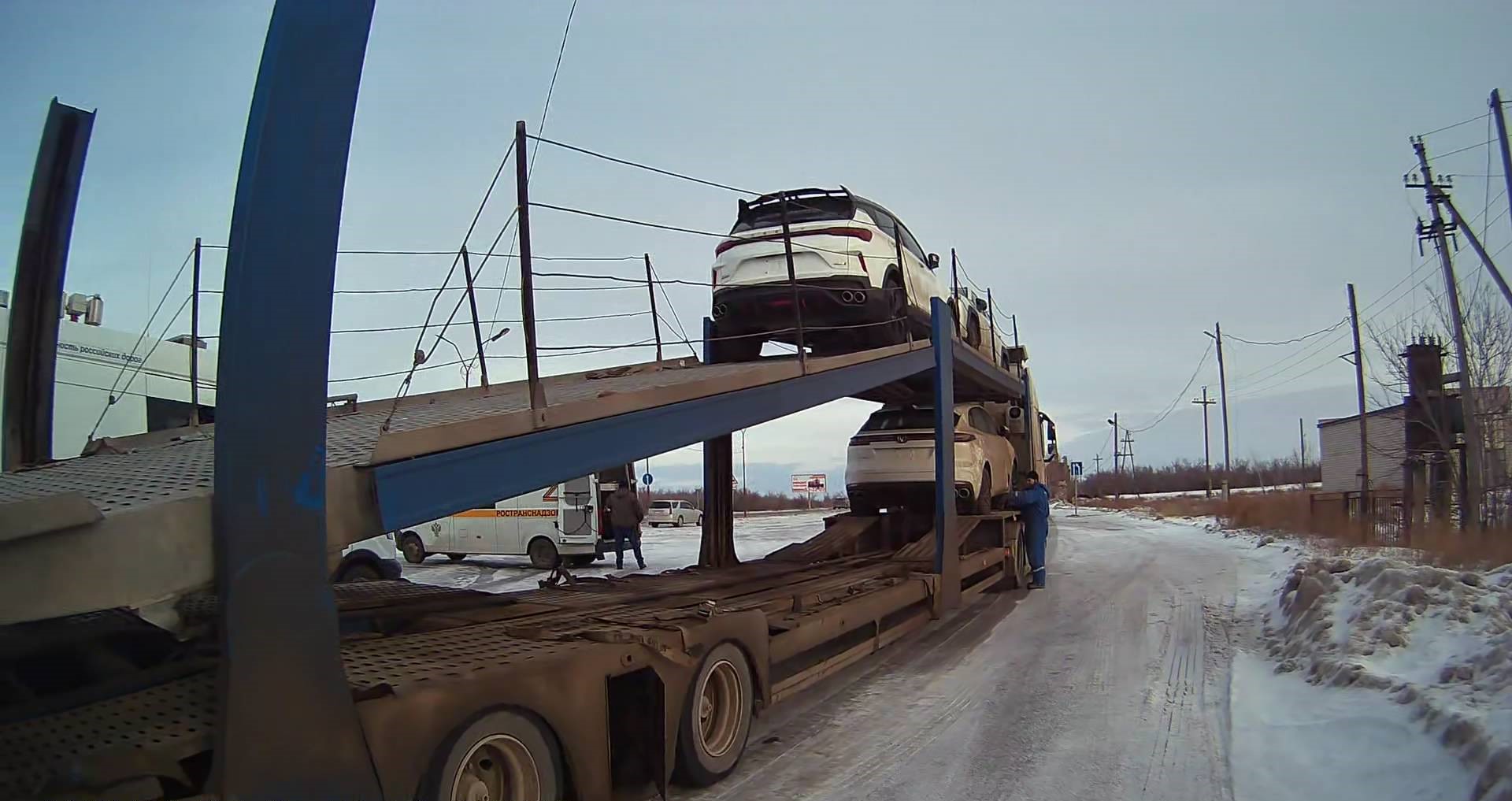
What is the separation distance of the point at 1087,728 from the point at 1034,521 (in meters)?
6.93

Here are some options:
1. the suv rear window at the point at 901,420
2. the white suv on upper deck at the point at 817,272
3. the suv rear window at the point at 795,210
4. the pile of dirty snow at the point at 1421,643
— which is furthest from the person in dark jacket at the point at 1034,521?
the suv rear window at the point at 795,210

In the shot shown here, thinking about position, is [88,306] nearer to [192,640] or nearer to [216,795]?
[192,640]

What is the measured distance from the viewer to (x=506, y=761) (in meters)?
3.48

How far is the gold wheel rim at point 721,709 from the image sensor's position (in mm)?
4750

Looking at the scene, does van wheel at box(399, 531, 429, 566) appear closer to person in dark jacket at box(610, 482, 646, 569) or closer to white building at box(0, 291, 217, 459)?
person in dark jacket at box(610, 482, 646, 569)

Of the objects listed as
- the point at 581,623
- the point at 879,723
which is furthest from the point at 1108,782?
the point at 581,623

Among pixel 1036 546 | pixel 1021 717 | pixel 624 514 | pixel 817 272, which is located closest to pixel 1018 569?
pixel 1036 546

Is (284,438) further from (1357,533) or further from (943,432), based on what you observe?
(1357,533)

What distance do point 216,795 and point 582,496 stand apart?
594 inches

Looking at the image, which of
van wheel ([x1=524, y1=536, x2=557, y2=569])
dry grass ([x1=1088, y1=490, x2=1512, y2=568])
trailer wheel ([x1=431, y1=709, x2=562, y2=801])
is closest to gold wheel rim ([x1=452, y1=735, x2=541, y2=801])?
trailer wheel ([x1=431, y1=709, x2=562, y2=801])

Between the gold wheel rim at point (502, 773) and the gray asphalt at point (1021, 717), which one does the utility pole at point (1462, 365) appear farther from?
the gold wheel rim at point (502, 773)

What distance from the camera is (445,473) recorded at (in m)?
3.68

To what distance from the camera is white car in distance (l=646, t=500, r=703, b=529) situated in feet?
119

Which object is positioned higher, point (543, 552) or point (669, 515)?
point (543, 552)
